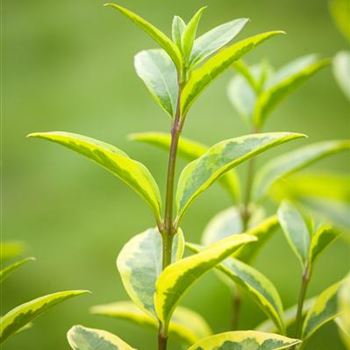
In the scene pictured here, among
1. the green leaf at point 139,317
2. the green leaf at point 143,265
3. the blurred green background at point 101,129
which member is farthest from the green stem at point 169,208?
the blurred green background at point 101,129

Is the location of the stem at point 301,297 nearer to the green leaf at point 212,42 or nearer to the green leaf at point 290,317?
the green leaf at point 290,317

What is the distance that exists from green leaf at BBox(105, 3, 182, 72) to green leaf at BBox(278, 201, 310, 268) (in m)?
0.23

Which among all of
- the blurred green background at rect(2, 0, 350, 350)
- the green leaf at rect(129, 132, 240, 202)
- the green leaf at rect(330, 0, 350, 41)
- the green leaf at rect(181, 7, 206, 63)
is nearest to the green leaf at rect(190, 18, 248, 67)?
the green leaf at rect(181, 7, 206, 63)

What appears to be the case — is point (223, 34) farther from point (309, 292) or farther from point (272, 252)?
point (272, 252)

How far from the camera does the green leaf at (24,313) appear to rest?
2.47 ft

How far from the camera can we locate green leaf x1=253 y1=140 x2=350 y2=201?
3.33ft

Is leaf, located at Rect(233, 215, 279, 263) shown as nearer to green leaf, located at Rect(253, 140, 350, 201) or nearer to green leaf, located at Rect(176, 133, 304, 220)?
green leaf, located at Rect(253, 140, 350, 201)

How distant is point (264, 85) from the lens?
115 centimetres

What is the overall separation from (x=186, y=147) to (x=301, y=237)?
260 mm

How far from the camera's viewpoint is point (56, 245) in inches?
103

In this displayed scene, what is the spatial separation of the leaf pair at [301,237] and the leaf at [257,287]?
53 mm

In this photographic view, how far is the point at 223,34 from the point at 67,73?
278 centimetres

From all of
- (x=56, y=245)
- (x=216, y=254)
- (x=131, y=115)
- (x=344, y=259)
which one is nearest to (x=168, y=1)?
(x=131, y=115)

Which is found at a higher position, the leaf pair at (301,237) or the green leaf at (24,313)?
the leaf pair at (301,237)
